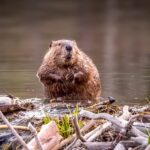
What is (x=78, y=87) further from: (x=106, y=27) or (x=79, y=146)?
(x=106, y=27)

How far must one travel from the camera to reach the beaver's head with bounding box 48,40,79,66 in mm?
7969

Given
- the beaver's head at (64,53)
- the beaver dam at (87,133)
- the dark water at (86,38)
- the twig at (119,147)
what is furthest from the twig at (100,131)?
the beaver's head at (64,53)

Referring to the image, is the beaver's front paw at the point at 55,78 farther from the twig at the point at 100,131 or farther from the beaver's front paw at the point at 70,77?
the twig at the point at 100,131

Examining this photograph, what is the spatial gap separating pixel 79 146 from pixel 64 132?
321 mm

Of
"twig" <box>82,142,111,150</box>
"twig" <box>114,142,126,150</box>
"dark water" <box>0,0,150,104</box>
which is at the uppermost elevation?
"twig" <box>114,142,126,150</box>

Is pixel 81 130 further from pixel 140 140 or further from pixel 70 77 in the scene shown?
pixel 70 77

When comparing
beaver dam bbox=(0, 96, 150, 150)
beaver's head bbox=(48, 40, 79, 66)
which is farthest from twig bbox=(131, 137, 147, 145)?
beaver's head bbox=(48, 40, 79, 66)

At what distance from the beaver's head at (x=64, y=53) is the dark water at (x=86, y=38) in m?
0.50

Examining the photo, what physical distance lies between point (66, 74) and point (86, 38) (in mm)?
10332

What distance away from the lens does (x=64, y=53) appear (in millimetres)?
8000

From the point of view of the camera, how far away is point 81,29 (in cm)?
2152

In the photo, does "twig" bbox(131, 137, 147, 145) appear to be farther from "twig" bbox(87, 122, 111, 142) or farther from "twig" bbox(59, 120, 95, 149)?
"twig" bbox(59, 120, 95, 149)

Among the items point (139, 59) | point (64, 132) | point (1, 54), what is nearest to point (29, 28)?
point (1, 54)

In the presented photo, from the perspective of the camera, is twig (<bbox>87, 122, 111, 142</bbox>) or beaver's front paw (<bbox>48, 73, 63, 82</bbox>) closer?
twig (<bbox>87, 122, 111, 142</bbox>)
